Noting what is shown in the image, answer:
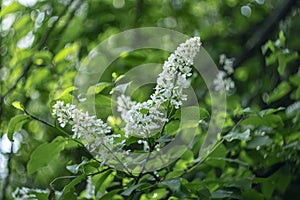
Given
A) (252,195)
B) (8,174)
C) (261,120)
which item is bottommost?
(8,174)

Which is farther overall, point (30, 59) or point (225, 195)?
point (30, 59)

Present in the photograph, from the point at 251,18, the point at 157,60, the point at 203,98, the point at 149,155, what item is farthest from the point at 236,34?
the point at 149,155

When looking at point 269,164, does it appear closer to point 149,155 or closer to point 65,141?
point 149,155

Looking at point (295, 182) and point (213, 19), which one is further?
point (213, 19)

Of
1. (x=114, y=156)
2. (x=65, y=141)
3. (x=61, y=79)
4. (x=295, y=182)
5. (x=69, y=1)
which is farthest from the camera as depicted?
(x=295, y=182)

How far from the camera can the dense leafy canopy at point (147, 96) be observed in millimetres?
1280

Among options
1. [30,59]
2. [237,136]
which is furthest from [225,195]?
[30,59]

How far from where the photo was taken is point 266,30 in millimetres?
2314

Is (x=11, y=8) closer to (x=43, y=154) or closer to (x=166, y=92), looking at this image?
(x=43, y=154)

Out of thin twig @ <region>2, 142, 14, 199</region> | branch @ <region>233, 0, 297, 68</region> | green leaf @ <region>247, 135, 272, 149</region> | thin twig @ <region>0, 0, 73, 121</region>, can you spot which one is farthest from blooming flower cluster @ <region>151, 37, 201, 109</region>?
branch @ <region>233, 0, 297, 68</region>

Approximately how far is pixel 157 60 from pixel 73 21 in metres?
0.43

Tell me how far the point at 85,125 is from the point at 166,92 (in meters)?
0.17

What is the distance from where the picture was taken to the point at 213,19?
2572mm

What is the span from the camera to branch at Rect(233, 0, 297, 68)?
224cm
